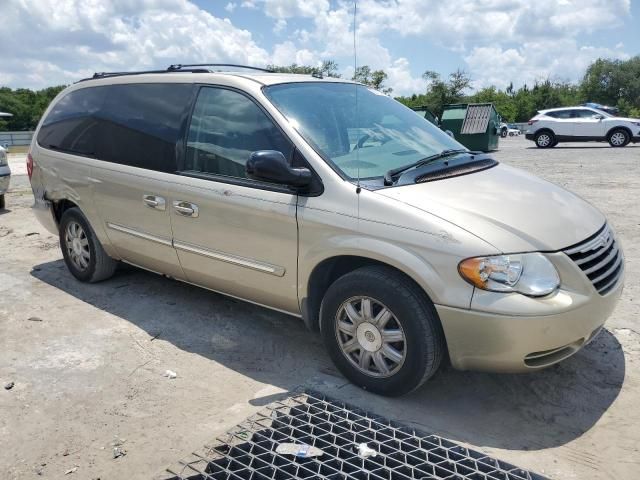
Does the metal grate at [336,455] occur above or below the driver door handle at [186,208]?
below

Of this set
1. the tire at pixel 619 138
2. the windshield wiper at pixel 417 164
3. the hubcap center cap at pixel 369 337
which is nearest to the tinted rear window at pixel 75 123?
the windshield wiper at pixel 417 164

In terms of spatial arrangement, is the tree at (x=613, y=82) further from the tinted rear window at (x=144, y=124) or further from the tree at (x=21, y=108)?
the tinted rear window at (x=144, y=124)

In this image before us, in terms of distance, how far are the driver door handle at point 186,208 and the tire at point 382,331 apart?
4.05 feet

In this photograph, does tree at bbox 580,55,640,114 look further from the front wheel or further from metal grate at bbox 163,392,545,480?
metal grate at bbox 163,392,545,480

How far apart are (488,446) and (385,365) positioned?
686 millimetres

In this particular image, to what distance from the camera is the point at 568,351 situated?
3045mm

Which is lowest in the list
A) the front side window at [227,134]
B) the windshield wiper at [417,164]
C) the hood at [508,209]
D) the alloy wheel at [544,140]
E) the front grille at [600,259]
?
the alloy wheel at [544,140]

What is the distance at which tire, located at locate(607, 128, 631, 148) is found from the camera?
20.9 metres

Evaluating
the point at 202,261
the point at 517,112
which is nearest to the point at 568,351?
the point at 202,261

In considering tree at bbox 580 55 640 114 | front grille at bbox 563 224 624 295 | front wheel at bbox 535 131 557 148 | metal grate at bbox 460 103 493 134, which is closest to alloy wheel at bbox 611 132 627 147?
front wheel at bbox 535 131 557 148

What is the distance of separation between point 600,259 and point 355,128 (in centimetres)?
172

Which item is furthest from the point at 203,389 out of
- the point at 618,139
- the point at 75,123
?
the point at 618,139

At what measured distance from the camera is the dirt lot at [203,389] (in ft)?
9.55

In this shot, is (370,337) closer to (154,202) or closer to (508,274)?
(508,274)
